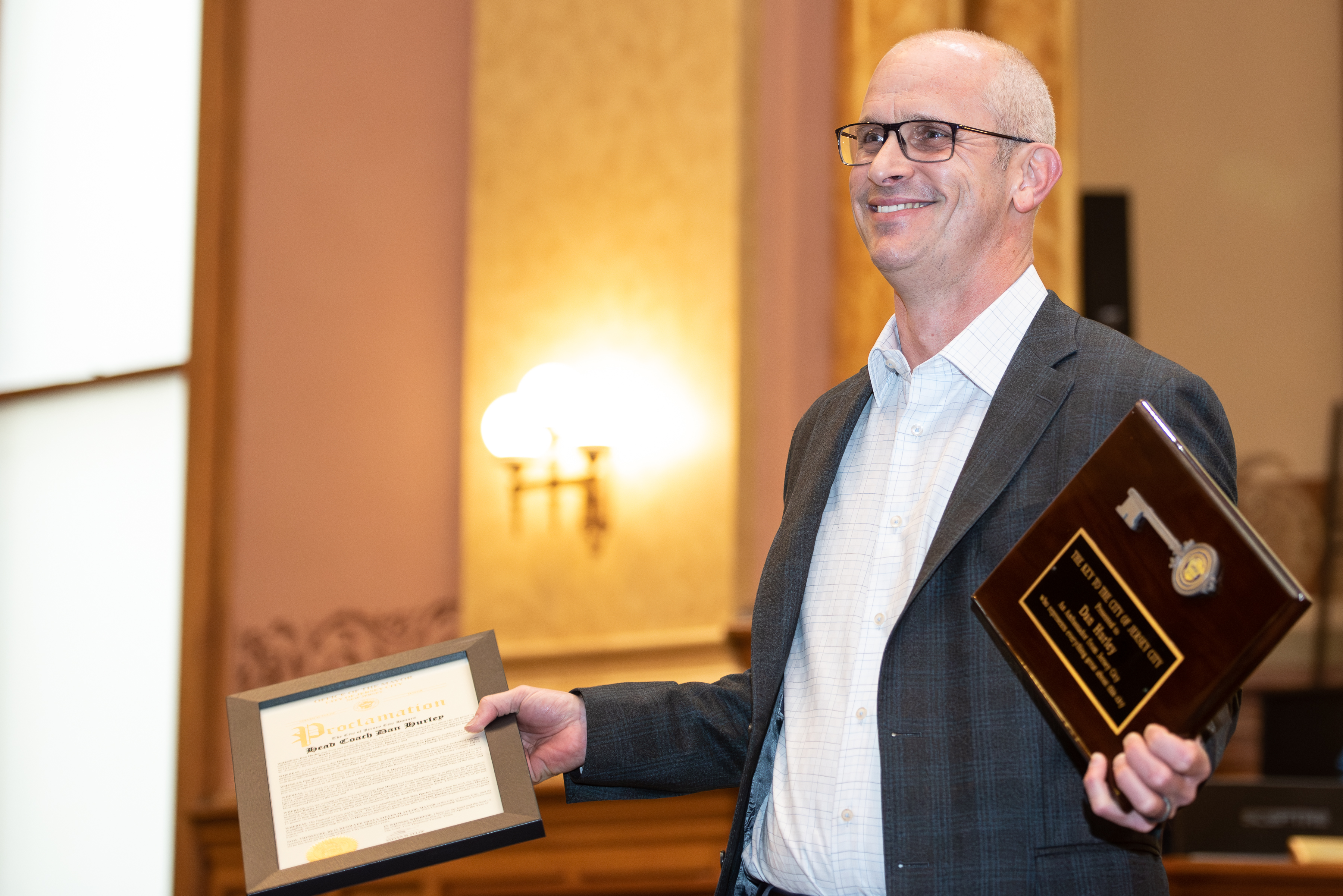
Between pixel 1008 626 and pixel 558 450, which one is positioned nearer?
pixel 1008 626

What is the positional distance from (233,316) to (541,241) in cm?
134

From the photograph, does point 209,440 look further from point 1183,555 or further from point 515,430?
point 1183,555

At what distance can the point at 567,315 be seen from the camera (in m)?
4.84

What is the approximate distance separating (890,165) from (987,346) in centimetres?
27

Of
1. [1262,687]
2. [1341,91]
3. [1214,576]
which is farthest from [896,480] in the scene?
[1341,91]

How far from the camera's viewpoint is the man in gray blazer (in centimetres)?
136

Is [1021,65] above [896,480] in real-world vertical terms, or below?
above

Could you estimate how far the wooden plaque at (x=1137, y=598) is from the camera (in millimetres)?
1104

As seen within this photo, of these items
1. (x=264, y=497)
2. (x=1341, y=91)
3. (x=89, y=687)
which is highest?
(x=1341, y=91)

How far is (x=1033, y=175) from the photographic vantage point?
1.78 metres

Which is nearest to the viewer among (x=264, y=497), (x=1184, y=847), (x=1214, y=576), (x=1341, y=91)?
(x=1214, y=576)

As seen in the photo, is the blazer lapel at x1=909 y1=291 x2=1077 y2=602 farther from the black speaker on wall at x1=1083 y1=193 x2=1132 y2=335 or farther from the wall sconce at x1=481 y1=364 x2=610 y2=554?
the black speaker on wall at x1=1083 y1=193 x2=1132 y2=335

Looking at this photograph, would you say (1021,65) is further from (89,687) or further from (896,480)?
(89,687)

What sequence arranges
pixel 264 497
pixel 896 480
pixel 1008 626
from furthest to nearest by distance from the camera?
1. pixel 264 497
2. pixel 896 480
3. pixel 1008 626
